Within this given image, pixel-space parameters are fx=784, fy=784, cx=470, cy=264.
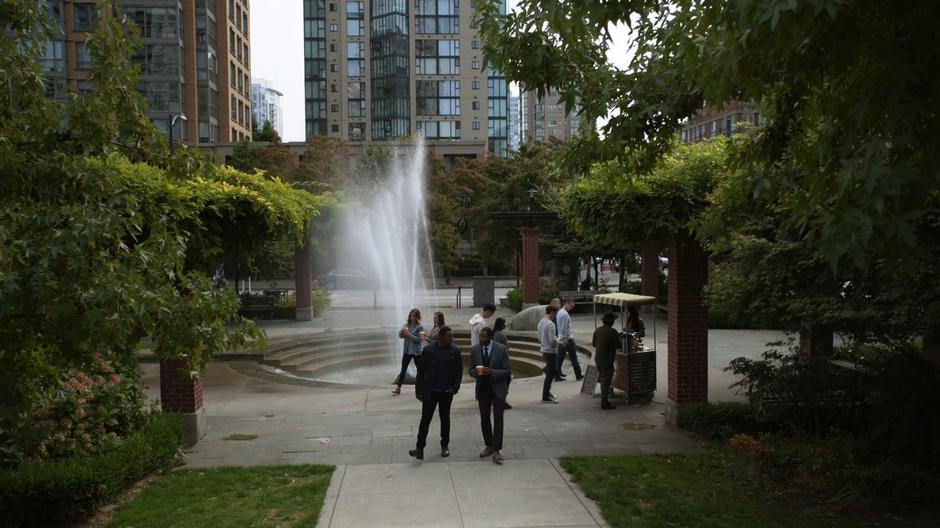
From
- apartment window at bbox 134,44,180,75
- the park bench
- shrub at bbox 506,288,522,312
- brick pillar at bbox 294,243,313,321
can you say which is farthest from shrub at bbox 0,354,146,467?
apartment window at bbox 134,44,180,75

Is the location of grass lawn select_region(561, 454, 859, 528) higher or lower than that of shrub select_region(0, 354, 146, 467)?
lower

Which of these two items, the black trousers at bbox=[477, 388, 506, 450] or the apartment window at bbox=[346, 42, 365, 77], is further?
the apartment window at bbox=[346, 42, 365, 77]

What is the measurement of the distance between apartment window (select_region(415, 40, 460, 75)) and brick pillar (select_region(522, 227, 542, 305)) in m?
66.0

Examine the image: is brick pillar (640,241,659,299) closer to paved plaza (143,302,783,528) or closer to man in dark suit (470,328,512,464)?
paved plaza (143,302,783,528)

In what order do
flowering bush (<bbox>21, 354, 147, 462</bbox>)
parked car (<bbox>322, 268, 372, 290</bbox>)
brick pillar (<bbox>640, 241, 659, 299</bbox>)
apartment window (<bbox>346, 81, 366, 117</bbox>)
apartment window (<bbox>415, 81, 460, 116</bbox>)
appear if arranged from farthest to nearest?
apartment window (<bbox>346, 81, 366, 117</bbox>)
apartment window (<bbox>415, 81, 460, 116</bbox>)
parked car (<bbox>322, 268, 372, 290</bbox>)
brick pillar (<bbox>640, 241, 659, 299</bbox>)
flowering bush (<bbox>21, 354, 147, 462</bbox>)

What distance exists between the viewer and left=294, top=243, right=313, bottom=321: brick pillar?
94.0 ft

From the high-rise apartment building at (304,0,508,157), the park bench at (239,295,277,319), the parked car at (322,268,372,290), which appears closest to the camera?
the park bench at (239,295,277,319)

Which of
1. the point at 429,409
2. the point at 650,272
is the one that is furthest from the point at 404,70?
the point at 429,409

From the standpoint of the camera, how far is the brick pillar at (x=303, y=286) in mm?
28641

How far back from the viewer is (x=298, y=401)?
14977 millimetres

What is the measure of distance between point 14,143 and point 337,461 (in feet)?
17.8

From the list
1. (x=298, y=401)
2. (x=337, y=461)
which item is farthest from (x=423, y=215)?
(x=337, y=461)

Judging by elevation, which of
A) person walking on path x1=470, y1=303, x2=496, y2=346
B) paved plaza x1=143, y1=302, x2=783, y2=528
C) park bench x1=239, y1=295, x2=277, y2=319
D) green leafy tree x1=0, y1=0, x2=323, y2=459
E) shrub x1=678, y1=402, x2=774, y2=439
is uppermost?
green leafy tree x1=0, y1=0, x2=323, y2=459

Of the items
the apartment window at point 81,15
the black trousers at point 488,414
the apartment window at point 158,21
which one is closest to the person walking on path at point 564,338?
the black trousers at point 488,414
